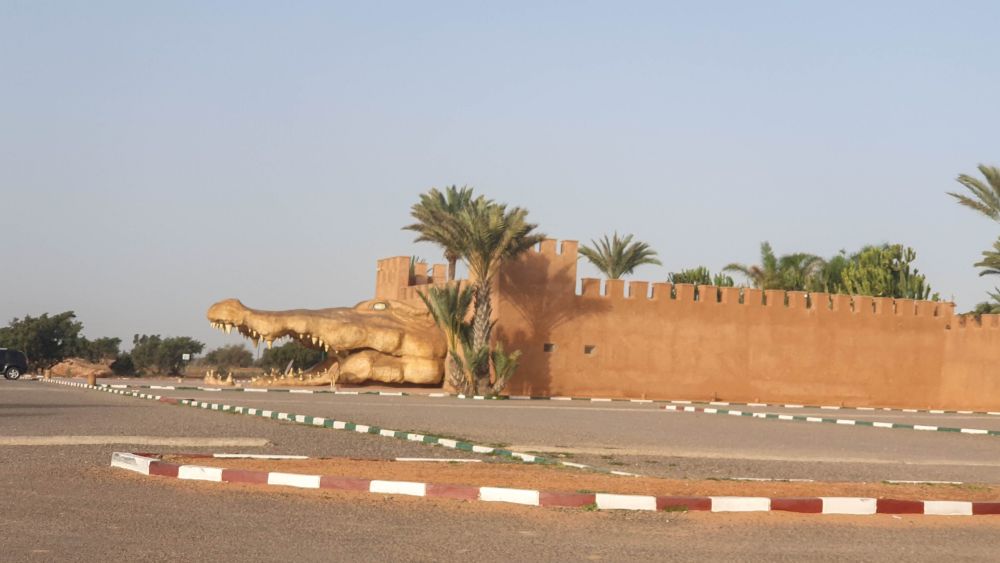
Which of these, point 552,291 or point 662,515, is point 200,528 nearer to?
point 662,515

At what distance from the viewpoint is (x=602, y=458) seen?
13.0m

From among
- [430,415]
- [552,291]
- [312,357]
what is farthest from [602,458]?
[312,357]

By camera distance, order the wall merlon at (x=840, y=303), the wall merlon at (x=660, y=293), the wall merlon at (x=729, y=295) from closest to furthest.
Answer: the wall merlon at (x=660, y=293) < the wall merlon at (x=729, y=295) < the wall merlon at (x=840, y=303)

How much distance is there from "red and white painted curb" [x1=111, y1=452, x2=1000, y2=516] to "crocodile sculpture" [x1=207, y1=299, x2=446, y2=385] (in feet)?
70.5

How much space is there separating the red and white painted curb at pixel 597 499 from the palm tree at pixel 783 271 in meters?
38.8

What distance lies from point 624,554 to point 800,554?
989mm

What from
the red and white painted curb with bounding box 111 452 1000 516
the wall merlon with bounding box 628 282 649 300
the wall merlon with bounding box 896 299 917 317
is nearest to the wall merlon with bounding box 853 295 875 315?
the wall merlon with bounding box 896 299 917 317

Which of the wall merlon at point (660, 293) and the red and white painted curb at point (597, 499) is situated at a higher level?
the wall merlon at point (660, 293)

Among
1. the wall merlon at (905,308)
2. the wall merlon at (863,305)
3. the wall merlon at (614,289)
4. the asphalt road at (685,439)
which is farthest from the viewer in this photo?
the wall merlon at (905,308)

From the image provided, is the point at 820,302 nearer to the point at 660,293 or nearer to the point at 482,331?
the point at 660,293

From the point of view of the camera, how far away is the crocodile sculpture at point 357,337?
30.7m

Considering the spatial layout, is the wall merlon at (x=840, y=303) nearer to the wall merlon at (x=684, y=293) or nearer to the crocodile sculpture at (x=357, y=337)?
the wall merlon at (x=684, y=293)

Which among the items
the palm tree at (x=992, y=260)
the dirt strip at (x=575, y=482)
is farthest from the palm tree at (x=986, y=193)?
the dirt strip at (x=575, y=482)

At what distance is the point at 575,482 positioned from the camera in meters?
9.95
